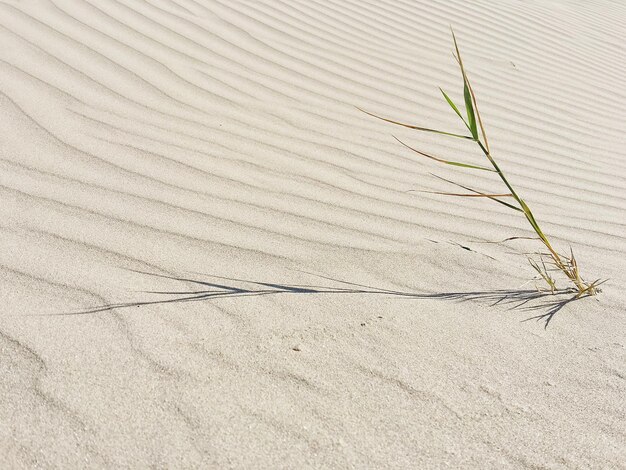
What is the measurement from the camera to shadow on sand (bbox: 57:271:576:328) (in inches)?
70.7

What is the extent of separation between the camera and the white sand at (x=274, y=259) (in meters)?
1.41

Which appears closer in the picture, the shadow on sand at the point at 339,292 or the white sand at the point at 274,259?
the white sand at the point at 274,259

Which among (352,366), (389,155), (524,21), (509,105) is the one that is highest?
(524,21)

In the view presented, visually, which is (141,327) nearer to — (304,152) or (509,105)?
(304,152)

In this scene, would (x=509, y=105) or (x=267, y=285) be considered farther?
(x=509, y=105)

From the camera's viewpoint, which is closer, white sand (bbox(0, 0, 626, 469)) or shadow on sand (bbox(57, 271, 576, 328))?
white sand (bbox(0, 0, 626, 469))

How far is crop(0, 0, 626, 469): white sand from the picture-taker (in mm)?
1408

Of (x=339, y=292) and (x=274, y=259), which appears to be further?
(x=274, y=259)

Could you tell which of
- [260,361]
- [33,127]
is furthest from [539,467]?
[33,127]

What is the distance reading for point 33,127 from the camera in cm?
259

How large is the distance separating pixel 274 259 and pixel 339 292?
0.74ft

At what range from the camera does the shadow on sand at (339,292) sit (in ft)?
5.89

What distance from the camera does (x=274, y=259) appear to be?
2049mm

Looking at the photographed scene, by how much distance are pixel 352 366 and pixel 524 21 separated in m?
4.42
